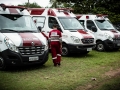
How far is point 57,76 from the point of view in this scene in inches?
332

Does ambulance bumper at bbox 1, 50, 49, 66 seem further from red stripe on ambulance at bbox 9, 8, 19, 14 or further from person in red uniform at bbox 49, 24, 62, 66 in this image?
red stripe on ambulance at bbox 9, 8, 19, 14

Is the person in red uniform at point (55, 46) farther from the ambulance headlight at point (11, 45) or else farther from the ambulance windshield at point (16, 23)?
the ambulance headlight at point (11, 45)

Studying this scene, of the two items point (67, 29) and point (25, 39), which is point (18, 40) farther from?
point (67, 29)

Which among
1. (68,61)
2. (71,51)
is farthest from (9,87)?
(71,51)

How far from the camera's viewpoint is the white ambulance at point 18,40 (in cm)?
866

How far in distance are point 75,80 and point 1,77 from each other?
239 cm

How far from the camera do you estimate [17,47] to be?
28.4ft

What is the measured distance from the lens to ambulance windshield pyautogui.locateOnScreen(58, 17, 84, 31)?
12873mm

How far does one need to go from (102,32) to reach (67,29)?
2.97 meters

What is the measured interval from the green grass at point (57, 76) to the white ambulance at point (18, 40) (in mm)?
465

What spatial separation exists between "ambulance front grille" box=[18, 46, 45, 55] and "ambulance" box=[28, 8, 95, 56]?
10.5 feet

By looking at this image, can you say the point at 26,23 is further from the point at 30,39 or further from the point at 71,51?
the point at 71,51

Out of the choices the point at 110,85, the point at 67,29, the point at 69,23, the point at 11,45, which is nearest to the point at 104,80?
the point at 110,85

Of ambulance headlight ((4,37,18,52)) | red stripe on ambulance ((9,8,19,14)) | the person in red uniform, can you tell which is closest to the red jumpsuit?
the person in red uniform
